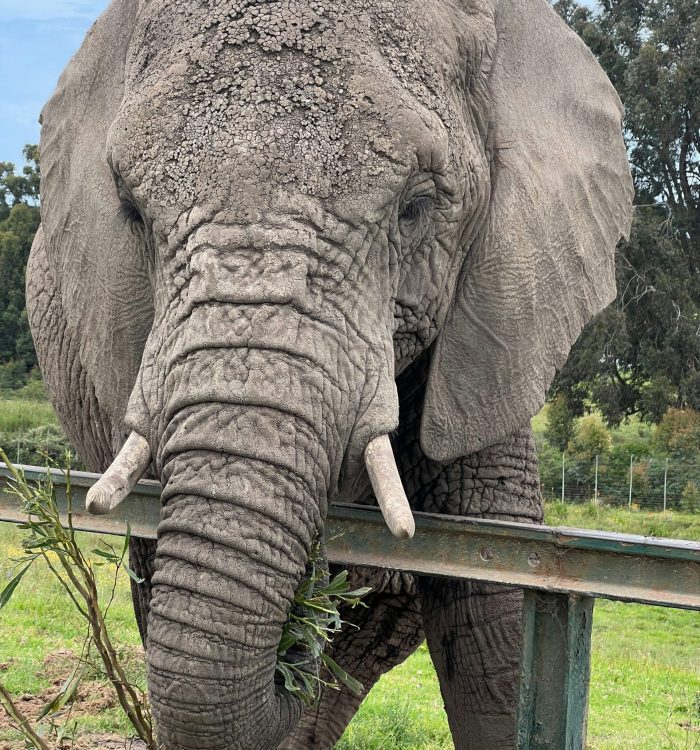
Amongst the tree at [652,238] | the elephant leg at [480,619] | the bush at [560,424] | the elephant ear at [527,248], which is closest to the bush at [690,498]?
the tree at [652,238]

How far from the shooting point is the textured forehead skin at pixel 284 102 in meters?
2.91

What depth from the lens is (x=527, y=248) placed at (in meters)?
3.59

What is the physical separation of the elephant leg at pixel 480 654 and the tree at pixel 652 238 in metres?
19.1

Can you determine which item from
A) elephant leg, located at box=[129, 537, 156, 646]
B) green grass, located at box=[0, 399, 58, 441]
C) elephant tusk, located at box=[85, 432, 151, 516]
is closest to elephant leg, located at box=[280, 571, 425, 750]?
A: elephant leg, located at box=[129, 537, 156, 646]

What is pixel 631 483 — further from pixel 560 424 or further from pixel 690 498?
pixel 560 424

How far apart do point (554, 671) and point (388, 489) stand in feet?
1.89

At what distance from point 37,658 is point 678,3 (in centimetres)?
2314

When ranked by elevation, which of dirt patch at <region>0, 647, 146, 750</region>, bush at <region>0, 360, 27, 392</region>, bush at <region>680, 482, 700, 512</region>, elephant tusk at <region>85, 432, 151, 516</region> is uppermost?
bush at <region>0, 360, 27, 392</region>

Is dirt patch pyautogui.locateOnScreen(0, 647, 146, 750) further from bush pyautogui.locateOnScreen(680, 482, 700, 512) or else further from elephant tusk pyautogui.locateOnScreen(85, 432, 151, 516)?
bush pyautogui.locateOnScreen(680, 482, 700, 512)

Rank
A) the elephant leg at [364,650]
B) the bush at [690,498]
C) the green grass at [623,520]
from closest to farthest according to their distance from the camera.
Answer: the elephant leg at [364,650], the green grass at [623,520], the bush at [690,498]

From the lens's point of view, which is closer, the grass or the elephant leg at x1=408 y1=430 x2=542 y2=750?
the elephant leg at x1=408 y1=430 x2=542 y2=750

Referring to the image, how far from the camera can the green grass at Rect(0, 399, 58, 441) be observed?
96.5 ft

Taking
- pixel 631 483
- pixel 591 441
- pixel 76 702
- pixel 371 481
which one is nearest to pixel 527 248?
pixel 371 481

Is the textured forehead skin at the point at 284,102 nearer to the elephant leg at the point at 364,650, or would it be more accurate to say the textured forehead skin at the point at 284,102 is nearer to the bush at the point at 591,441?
the elephant leg at the point at 364,650
